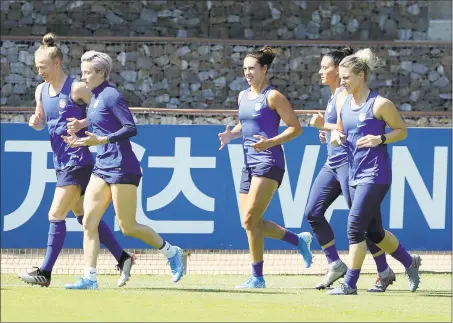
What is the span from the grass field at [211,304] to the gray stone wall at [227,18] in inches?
357

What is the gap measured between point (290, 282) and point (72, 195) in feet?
8.63

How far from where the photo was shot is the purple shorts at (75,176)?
10758 millimetres

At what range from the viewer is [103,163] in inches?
412

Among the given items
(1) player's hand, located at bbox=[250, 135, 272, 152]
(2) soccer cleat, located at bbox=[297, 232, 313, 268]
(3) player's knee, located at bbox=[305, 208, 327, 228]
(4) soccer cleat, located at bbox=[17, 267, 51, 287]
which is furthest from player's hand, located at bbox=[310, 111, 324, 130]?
(4) soccer cleat, located at bbox=[17, 267, 51, 287]

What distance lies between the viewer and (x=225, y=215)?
1367 cm

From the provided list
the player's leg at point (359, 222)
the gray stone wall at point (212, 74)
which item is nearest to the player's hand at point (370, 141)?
the player's leg at point (359, 222)

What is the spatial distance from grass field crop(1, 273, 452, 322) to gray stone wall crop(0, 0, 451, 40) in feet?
29.8

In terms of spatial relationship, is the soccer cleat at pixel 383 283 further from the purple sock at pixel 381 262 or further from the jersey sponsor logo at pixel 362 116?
the jersey sponsor logo at pixel 362 116

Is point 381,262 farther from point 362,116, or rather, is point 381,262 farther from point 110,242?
point 110,242

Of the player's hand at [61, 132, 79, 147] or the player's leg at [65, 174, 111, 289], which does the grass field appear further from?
the player's hand at [61, 132, 79, 147]

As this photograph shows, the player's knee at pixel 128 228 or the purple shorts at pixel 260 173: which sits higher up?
the purple shorts at pixel 260 173

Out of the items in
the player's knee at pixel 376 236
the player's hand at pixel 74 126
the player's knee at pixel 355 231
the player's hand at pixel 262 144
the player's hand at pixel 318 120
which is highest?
the player's hand at pixel 318 120

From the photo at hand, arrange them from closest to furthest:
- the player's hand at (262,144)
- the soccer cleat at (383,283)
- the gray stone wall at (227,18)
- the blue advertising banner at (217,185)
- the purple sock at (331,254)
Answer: the player's hand at (262,144) → the soccer cleat at (383,283) → the purple sock at (331,254) → the blue advertising banner at (217,185) → the gray stone wall at (227,18)

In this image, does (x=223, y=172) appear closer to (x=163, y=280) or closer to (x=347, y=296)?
(x=163, y=280)
